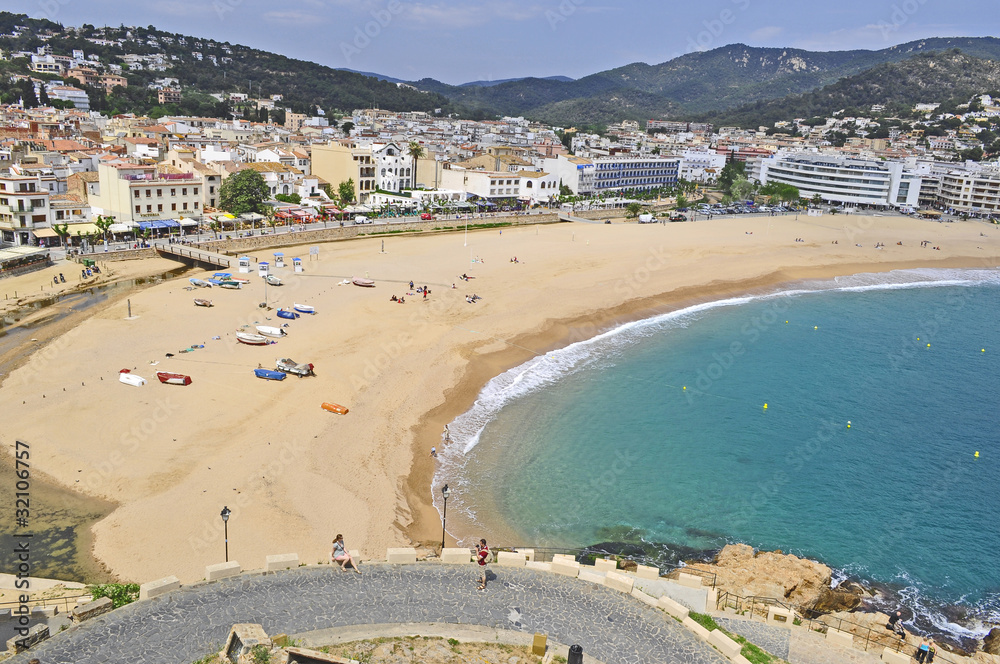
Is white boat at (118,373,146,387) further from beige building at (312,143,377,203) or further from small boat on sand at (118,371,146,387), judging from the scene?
beige building at (312,143,377,203)

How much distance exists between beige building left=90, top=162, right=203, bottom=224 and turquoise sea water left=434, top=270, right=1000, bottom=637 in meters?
34.9

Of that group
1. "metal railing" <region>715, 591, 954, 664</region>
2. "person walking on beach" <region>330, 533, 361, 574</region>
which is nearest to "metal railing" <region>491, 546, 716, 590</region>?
"metal railing" <region>715, 591, 954, 664</region>

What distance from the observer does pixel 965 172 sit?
100 meters

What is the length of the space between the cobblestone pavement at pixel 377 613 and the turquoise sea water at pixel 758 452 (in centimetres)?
666

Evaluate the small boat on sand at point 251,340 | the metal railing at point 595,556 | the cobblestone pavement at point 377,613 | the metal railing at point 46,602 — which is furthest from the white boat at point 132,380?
the cobblestone pavement at point 377,613

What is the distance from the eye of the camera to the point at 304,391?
2638 cm

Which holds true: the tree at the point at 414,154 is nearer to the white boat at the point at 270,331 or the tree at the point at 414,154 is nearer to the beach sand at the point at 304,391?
the beach sand at the point at 304,391

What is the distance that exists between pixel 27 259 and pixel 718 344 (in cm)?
4105

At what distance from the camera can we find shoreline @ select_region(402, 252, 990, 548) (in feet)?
67.6

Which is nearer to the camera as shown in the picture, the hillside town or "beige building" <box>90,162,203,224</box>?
"beige building" <box>90,162,203,224</box>

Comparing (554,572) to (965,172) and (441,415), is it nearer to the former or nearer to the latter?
(441,415)

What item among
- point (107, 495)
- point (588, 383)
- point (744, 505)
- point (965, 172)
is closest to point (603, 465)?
point (744, 505)

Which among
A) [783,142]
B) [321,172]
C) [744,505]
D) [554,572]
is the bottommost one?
[744,505]

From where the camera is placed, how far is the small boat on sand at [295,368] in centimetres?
2762
